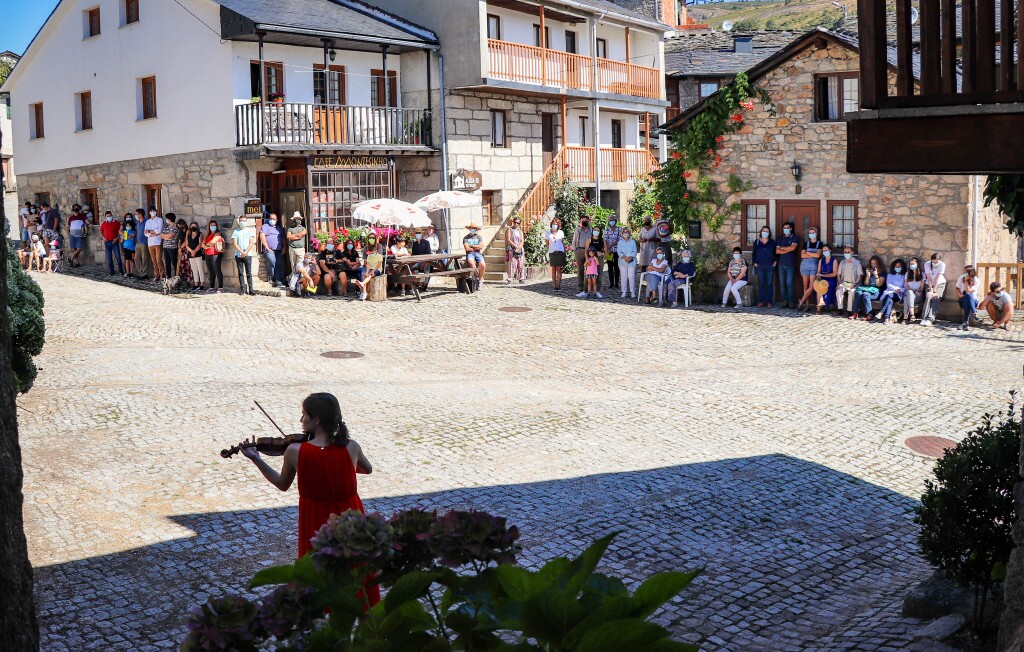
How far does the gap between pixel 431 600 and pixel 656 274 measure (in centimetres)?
1848

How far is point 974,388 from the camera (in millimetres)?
13188

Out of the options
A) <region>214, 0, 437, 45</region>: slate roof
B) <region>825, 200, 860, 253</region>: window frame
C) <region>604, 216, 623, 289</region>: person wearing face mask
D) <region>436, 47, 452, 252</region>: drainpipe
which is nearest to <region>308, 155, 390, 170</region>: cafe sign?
<region>436, 47, 452, 252</region>: drainpipe

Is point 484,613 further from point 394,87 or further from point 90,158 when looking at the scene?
point 90,158

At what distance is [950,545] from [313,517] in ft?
11.1

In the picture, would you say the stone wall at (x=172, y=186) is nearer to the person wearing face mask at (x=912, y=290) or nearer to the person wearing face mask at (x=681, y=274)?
the person wearing face mask at (x=681, y=274)

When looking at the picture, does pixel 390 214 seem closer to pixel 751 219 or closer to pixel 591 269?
pixel 591 269

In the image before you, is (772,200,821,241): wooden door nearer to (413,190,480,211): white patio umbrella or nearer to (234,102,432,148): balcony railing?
(413,190,480,211): white patio umbrella

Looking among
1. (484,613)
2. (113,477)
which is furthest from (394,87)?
(484,613)

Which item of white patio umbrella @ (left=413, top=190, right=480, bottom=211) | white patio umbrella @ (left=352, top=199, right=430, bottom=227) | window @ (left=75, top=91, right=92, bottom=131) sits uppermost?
window @ (left=75, top=91, right=92, bottom=131)

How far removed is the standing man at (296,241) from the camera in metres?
21.9

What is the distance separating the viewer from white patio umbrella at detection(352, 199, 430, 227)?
2117 cm

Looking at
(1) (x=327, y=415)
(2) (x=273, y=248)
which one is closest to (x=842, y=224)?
(2) (x=273, y=248)

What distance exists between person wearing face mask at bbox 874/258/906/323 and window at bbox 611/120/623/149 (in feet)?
53.0

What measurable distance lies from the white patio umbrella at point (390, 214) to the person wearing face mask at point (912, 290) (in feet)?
31.0
